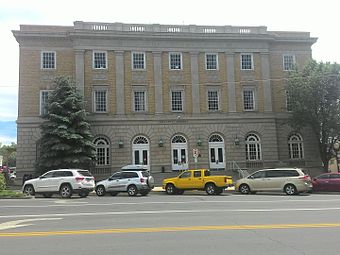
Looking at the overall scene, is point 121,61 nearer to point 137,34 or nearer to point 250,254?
point 137,34

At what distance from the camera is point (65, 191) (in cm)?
2259

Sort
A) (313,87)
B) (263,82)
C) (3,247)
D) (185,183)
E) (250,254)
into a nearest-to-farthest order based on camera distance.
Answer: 1. (250,254)
2. (3,247)
3. (185,183)
4. (313,87)
5. (263,82)

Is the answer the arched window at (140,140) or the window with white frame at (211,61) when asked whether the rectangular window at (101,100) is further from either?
the window with white frame at (211,61)

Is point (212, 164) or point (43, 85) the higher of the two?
point (43, 85)

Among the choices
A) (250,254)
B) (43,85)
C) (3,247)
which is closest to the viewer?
(250,254)

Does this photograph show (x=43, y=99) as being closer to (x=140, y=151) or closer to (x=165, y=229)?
(x=140, y=151)

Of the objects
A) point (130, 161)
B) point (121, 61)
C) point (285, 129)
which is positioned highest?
point (121, 61)

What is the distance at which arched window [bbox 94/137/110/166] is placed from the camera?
1431 inches

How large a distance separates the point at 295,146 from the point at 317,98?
6748mm

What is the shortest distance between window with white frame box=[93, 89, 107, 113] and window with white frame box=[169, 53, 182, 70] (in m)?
6.78

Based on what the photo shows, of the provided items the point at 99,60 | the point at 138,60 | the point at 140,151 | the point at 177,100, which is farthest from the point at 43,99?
the point at 177,100

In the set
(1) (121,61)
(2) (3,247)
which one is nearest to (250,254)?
(2) (3,247)

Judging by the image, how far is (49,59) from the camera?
3678cm

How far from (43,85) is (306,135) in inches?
993
